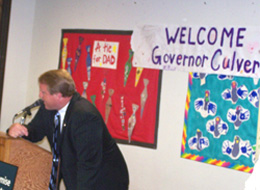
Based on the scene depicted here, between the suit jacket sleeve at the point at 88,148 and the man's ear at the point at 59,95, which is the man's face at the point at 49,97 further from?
the suit jacket sleeve at the point at 88,148

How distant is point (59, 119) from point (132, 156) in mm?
1602

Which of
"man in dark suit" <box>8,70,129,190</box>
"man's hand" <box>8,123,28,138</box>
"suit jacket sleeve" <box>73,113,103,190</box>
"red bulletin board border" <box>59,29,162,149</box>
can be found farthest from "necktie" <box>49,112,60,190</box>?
"red bulletin board border" <box>59,29,162,149</box>

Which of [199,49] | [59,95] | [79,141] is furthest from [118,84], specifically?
[79,141]

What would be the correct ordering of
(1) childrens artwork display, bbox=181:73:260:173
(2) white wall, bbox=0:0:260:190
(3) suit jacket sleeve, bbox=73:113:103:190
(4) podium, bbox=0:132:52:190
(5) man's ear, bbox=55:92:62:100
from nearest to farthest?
(4) podium, bbox=0:132:52:190 < (3) suit jacket sleeve, bbox=73:113:103:190 < (5) man's ear, bbox=55:92:62:100 < (1) childrens artwork display, bbox=181:73:260:173 < (2) white wall, bbox=0:0:260:190

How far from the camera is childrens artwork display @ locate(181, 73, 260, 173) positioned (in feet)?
10.4

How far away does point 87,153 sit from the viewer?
2.18m

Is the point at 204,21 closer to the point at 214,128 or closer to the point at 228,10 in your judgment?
the point at 228,10

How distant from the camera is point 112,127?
13.0 feet

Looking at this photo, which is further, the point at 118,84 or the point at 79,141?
the point at 118,84

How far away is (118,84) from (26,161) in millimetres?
1994

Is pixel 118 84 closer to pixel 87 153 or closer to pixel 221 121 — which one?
pixel 221 121

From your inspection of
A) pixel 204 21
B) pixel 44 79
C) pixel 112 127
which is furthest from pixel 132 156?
pixel 44 79

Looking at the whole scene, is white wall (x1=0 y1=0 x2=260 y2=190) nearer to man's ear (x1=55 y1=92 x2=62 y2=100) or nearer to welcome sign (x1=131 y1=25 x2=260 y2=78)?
welcome sign (x1=131 y1=25 x2=260 y2=78)

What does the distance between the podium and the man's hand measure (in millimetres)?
259
